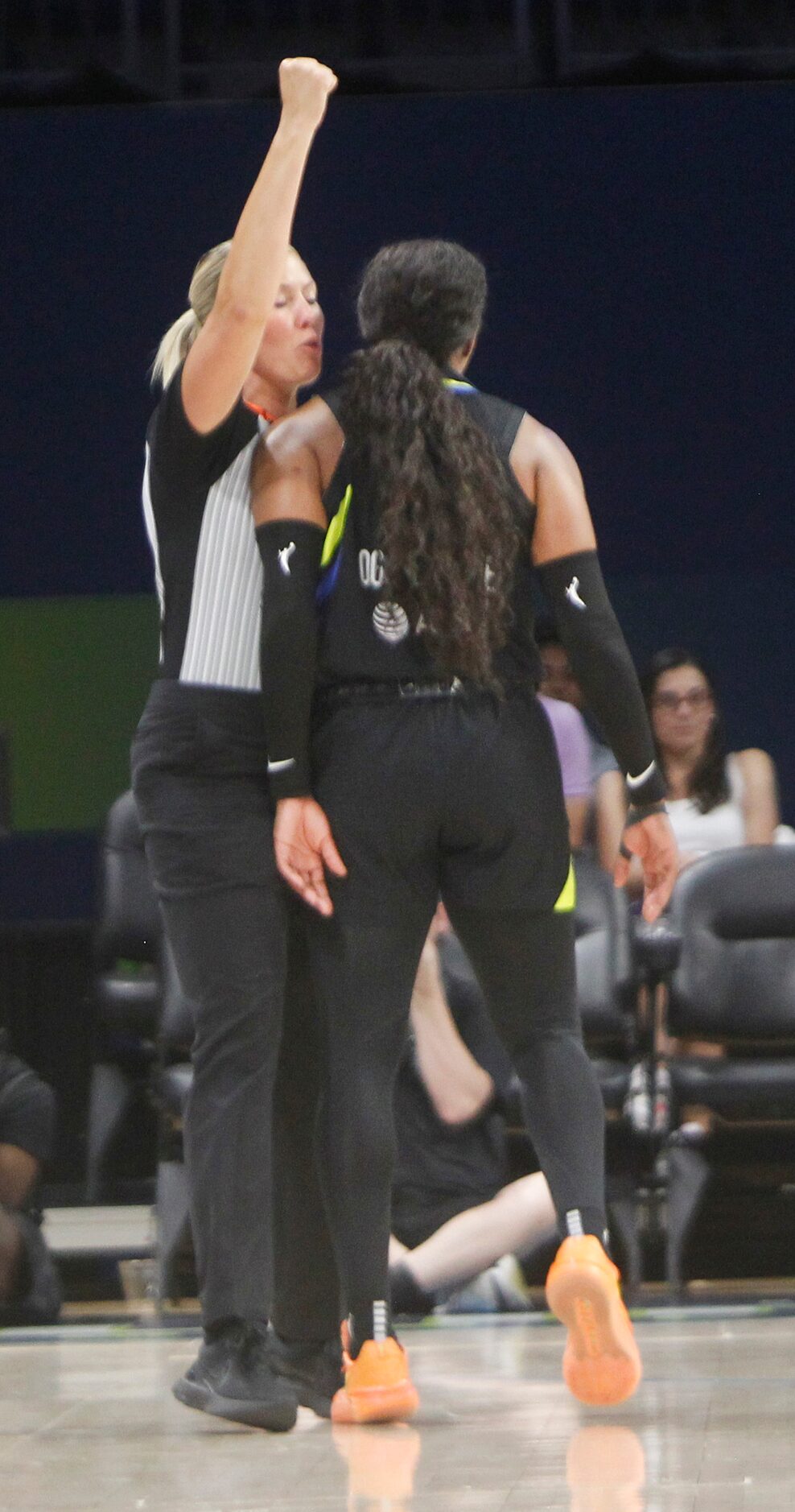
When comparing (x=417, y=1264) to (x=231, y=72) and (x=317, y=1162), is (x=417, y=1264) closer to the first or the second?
(x=317, y=1162)

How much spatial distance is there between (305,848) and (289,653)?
0.22 meters

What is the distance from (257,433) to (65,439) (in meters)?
4.17

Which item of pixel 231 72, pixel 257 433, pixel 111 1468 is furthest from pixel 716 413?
pixel 111 1468

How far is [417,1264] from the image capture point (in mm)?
3461

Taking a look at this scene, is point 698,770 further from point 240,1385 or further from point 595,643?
point 240,1385

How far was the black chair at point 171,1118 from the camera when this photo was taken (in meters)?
3.78

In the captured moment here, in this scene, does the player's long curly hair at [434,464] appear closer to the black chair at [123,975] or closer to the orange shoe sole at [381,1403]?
the orange shoe sole at [381,1403]

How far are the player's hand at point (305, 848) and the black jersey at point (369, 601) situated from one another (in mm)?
163

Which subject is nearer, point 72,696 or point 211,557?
point 211,557

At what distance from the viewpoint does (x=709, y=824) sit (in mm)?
4691

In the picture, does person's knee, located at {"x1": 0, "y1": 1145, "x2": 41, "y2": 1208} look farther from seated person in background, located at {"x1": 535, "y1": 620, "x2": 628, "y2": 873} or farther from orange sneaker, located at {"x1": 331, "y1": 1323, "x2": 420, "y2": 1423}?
orange sneaker, located at {"x1": 331, "y1": 1323, "x2": 420, "y2": 1423}

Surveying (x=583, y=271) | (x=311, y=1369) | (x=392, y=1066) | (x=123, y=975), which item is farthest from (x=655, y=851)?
(x=583, y=271)

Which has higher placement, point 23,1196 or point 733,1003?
point 733,1003

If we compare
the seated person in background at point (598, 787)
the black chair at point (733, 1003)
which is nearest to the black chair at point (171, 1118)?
the black chair at point (733, 1003)
